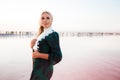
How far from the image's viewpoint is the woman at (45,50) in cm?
255

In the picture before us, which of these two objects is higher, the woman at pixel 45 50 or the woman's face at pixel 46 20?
the woman's face at pixel 46 20

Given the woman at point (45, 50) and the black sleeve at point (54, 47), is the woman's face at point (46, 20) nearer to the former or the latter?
the woman at point (45, 50)

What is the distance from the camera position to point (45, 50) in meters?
2.58

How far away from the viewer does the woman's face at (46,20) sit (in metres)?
2.65

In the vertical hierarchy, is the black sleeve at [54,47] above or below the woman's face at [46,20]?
below

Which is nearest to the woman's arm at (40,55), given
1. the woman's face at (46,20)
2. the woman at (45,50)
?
the woman at (45,50)

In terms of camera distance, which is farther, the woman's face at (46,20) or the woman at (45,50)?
the woman's face at (46,20)

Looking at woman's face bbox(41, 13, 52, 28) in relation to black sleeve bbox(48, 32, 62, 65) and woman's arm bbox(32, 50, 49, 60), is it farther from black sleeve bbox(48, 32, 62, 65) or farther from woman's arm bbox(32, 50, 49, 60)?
woman's arm bbox(32, 50, 49, 60)

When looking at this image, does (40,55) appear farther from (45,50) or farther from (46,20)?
(46,20)

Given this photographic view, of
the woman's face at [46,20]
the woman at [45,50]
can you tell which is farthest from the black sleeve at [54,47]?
the woman's face at [46,20]

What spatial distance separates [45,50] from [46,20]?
33 cm

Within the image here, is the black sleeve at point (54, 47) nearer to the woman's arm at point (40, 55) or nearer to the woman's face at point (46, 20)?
the woman's arm at point (40, 55)

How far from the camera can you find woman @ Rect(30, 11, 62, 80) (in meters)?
2.55

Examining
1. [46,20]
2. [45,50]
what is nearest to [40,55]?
[45,50]
